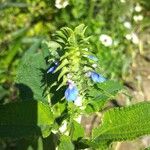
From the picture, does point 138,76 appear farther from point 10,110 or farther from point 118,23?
point 10,110

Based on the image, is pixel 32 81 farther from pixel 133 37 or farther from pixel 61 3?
pixel 133 37

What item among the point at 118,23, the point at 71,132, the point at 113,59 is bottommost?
the point at 71,132

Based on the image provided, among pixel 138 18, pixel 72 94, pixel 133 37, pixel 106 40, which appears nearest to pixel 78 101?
pixel 72 94

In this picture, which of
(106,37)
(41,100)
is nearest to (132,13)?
(106,37)

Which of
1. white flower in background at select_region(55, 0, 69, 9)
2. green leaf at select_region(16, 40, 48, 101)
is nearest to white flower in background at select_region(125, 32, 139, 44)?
white flower in background at select_region(55, 0, 69, 9)

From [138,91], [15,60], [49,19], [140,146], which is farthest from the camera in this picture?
[49,19]

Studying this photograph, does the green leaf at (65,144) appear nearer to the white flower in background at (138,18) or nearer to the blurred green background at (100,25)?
the blurred green background at (100,25)
